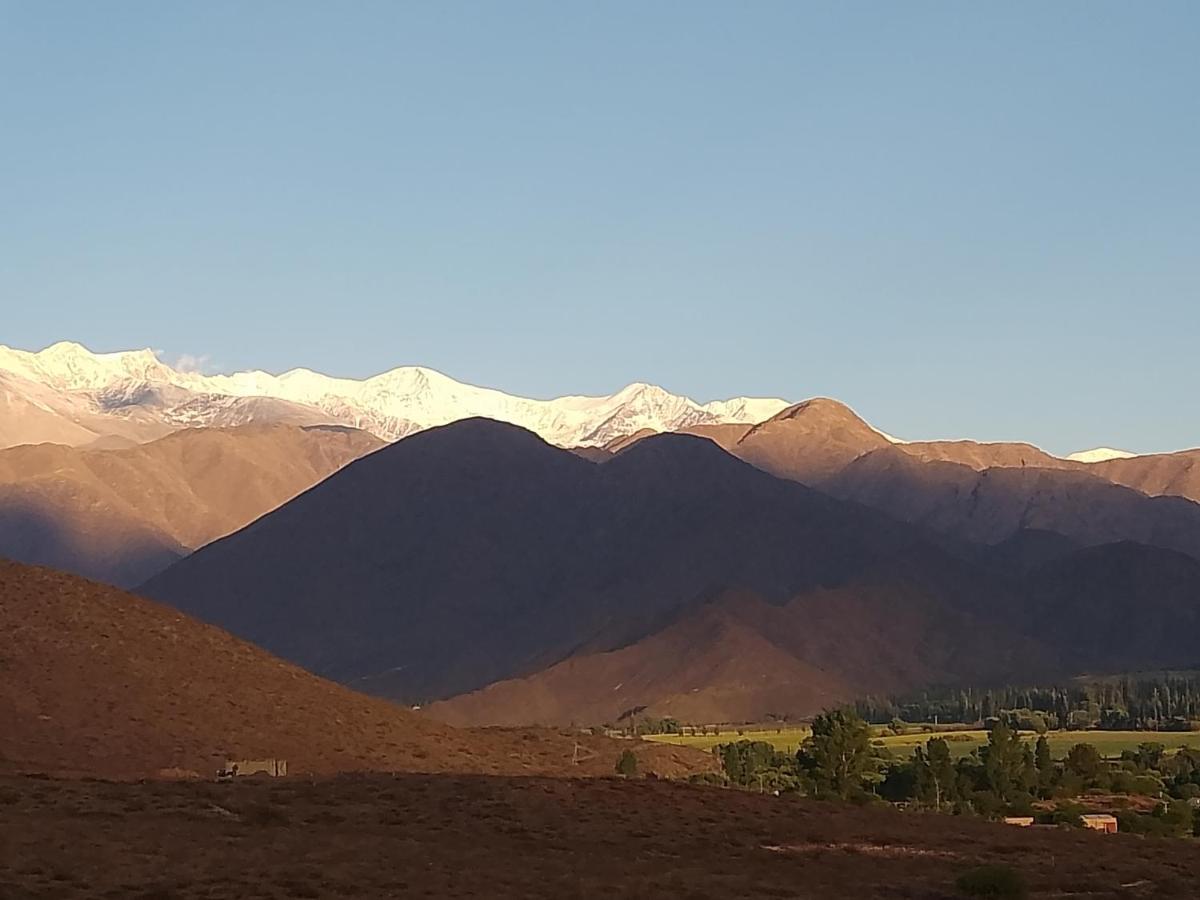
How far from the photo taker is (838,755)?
8838cm

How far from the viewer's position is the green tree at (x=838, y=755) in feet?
284

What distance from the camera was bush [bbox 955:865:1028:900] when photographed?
36.6 meters

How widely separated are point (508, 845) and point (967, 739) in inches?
3645

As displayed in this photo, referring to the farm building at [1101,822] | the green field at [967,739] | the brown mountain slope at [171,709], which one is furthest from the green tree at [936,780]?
the green field at [967,739]

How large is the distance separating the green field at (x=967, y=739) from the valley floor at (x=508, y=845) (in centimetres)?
6245

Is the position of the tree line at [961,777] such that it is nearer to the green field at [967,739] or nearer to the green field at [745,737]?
the green field at [967,739]

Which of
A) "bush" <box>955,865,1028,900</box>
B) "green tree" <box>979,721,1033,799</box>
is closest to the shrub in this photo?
"bush" <box>955,865,1028,900</box>

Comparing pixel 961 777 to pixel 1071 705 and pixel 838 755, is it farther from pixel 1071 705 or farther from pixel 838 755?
pixel 1071 705

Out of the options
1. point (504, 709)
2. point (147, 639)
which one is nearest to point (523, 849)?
point (147, 639)

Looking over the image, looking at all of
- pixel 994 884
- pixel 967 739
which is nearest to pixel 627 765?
pixel 994 884

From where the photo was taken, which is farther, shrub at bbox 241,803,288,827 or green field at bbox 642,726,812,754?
green field at bbox 642,726,812,754

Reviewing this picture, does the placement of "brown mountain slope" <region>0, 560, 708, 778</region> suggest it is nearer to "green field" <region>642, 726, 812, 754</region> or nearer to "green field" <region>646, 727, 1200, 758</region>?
"green field" <region>642, 726, 812, 754</region>

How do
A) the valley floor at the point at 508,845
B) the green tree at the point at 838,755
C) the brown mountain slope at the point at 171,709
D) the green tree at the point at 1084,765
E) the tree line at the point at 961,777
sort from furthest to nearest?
1. the green tree at the point at 1084,765
2. the green tree at the point at 838,755
3. the tree line at the point at 961,777
4. the brown mountain slope at the point at 171,709
5. the valley floor at the point at 508,845

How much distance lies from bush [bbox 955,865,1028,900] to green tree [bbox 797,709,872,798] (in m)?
47.1
